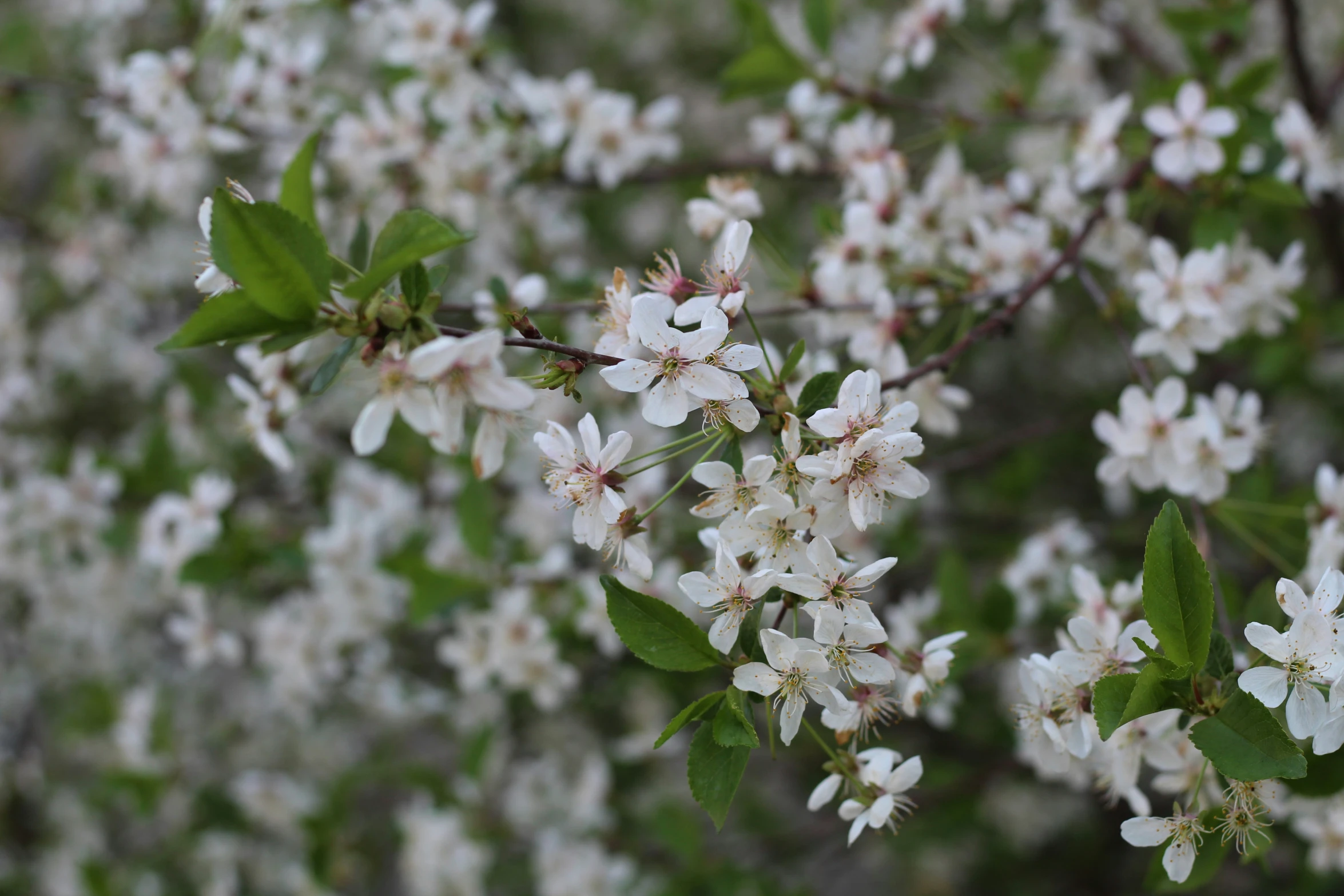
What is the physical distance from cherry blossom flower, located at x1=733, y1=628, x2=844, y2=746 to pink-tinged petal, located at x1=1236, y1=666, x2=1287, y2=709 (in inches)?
14.9

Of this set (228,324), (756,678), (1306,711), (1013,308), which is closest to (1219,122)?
(1013,308)

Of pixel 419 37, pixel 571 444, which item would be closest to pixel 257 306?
pixel 571 444

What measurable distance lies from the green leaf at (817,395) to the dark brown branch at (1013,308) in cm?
19

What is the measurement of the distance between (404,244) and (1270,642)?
91cm

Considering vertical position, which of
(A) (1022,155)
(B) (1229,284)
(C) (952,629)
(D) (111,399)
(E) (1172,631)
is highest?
(E) (1172,631)

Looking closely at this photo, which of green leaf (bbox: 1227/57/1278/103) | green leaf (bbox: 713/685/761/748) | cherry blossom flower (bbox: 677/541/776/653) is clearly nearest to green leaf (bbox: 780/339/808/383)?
cherry blossom flower (bbox: 677/541/776/653)

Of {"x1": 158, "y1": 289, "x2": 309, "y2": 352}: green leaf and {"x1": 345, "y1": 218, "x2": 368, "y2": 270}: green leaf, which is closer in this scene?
{"x1": 158, "y1": 289, "x2": 309, "y2": 352}: green leaf

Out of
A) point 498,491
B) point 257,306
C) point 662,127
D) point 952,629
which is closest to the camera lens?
point 257,306

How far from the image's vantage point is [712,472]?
91 cm

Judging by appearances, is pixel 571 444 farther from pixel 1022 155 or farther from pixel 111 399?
pixel 111 399

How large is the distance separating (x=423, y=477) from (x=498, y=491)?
267mm

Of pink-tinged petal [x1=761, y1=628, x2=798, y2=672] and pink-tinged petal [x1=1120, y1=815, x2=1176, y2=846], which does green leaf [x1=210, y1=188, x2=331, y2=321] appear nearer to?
pink-tinged petal [x1=761, y1=628, x2=798, y2=672]

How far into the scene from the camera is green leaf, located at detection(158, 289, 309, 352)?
854mm

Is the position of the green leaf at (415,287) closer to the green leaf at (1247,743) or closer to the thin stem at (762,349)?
the thin stem at (762,349)
